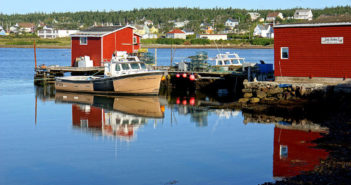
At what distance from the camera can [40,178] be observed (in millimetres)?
14984

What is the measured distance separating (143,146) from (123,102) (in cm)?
1205

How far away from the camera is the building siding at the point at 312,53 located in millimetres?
26453

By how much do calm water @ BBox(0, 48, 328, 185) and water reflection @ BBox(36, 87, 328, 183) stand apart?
4 cm

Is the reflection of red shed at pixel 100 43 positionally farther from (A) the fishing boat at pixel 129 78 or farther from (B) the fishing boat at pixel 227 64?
(B) the fishing boat at pixel 227 64

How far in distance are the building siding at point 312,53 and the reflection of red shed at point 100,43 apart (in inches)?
670

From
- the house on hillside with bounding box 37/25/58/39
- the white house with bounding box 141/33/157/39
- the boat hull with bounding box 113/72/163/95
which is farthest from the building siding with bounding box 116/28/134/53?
the house on hillside with bounding box 37/25/58/39

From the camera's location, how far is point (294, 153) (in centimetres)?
1734

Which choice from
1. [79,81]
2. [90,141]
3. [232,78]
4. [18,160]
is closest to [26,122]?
[90,141]

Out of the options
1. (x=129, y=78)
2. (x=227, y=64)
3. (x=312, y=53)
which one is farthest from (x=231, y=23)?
(x=312, y=53)

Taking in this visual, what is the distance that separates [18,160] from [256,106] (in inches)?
533

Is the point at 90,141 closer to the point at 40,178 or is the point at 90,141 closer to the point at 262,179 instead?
the point at 40,178

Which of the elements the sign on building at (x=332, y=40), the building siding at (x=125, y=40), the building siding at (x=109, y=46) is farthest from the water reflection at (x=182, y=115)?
the building siding at (x=125, y=40)

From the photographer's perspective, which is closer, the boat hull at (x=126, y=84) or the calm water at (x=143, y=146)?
the calm water at (x=143, y=146)

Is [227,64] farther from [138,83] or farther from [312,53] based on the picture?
[312,53]
